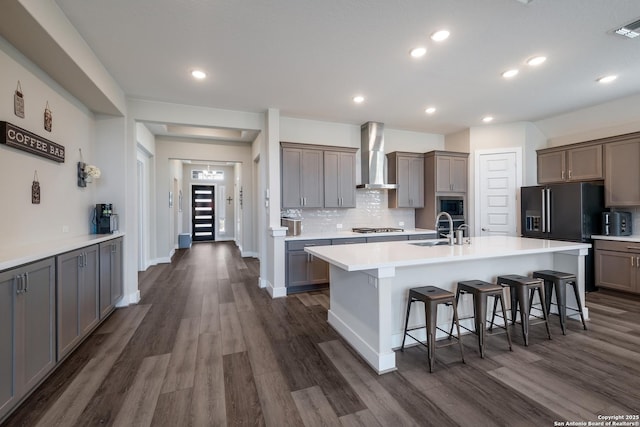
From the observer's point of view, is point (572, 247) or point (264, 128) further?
point (264, 128)

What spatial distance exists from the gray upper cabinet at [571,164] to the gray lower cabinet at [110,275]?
21.6 feet

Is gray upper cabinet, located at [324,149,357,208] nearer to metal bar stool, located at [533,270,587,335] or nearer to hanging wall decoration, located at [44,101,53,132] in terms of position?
metal bar stool, located at [533,270,587,335]

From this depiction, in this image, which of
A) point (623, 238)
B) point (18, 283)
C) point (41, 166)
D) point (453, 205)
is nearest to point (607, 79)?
point (623, 238)

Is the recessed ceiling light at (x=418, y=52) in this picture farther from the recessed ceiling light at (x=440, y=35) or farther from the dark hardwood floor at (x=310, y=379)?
the dark hardwood floor at (x=310, y=379)

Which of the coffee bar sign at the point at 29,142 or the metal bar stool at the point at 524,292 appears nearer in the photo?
the coffee bar sign at the point at 29,142

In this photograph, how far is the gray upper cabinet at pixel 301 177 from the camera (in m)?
4.57

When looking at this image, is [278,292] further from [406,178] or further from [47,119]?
[47,119]

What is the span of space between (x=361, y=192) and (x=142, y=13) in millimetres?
4043

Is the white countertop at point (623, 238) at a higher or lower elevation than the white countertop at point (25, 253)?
lower

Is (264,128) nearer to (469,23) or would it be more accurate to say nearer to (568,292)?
(469,23)

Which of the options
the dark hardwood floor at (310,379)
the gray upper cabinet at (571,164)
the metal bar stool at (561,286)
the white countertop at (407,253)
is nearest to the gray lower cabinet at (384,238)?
the white countertop at (407,253)

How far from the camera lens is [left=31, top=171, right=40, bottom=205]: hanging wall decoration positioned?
2.55 metres

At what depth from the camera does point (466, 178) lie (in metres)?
5.48

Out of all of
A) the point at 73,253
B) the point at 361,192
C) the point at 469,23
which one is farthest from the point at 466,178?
the point at 73,253
